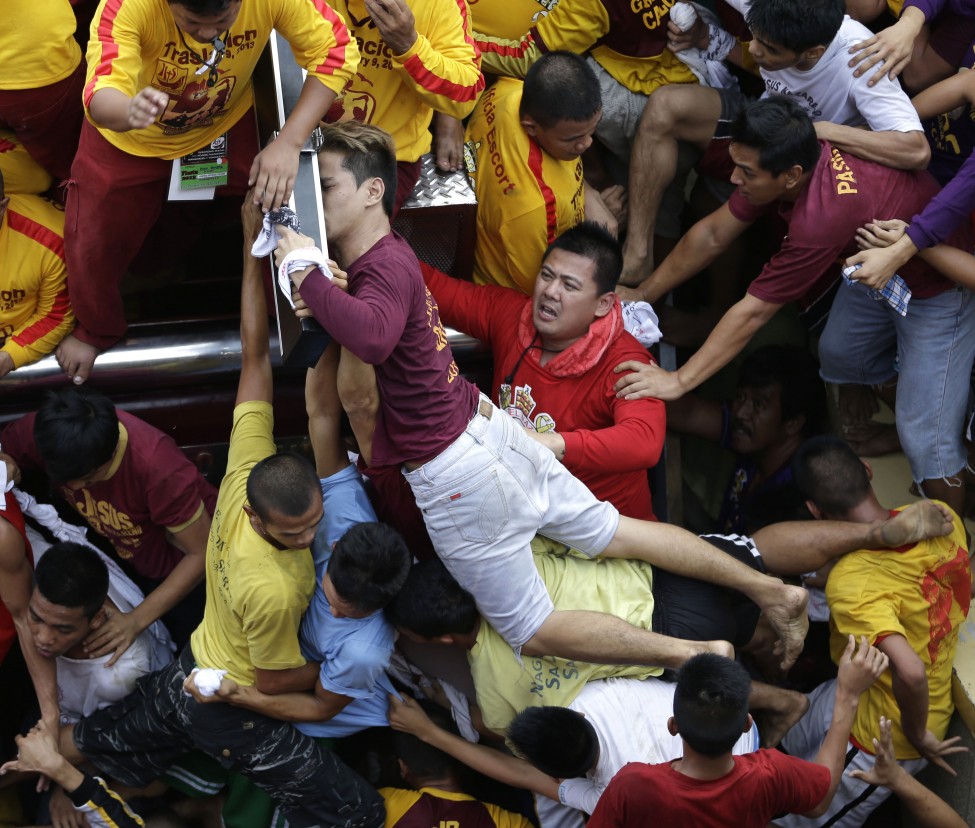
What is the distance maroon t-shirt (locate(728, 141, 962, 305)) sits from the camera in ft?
12.9

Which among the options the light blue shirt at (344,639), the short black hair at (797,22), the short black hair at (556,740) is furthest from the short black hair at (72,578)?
the short black hair at (797,22)

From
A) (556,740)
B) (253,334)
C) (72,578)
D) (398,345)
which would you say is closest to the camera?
(398,345)

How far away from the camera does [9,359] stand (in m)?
4.09

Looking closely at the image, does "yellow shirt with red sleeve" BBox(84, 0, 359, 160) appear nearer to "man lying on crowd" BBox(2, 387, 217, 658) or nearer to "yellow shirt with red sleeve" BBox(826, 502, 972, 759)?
"man lying on crowd" BBox(2, 387, 217, 658)

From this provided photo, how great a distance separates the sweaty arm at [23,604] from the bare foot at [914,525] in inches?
106

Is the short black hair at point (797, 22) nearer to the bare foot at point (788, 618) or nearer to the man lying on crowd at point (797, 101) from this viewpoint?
the man lying on crowd at point (797, 101)

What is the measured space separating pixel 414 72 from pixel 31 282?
1.44 metres

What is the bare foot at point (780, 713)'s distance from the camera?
405 centimetres

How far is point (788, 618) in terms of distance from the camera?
154 inches

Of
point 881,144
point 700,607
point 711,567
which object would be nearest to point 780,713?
point 700,607

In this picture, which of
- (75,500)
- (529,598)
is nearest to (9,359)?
(75,500)

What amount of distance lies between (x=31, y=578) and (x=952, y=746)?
3.05m

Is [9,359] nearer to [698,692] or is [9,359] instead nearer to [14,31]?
[14,31]

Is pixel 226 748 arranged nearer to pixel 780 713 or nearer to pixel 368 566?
pixel 368 566
